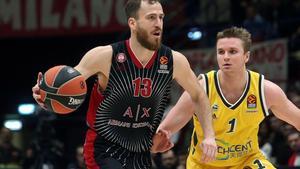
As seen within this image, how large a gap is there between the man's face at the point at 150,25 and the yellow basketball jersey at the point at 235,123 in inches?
35.3

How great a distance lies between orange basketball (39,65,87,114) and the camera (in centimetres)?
666

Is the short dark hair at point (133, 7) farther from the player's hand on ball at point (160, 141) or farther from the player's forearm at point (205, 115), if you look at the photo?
the player's hand on ball at point (160, 141)

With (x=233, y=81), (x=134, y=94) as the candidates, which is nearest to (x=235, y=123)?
(x=233, y=81)

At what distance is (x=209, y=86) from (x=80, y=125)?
804 cm

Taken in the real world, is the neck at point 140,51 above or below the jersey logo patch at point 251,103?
above

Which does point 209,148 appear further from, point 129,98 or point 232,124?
point 129,98

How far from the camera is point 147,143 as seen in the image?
7.21 meters

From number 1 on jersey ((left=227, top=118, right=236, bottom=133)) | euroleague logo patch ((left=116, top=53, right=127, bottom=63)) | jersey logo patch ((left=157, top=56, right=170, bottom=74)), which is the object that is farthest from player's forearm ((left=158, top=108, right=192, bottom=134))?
euroleague logo patch ((left=116, top=53, right=127, bottom=63))

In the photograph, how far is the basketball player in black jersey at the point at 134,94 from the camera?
23.0 feet

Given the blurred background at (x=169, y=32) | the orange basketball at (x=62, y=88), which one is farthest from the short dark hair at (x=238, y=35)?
the blurred background at (x=169, y=32)

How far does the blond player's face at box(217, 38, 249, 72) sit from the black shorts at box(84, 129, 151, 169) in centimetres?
109

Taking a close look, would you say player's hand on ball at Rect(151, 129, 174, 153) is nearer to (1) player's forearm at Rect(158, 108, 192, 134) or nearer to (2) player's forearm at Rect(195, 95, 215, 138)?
(1) player's forearm at Rect(158, 108, 192, 134)

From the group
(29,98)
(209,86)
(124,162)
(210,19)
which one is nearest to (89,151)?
(124,162)

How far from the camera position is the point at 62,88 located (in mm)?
6664
